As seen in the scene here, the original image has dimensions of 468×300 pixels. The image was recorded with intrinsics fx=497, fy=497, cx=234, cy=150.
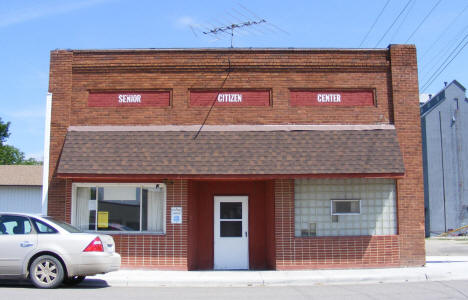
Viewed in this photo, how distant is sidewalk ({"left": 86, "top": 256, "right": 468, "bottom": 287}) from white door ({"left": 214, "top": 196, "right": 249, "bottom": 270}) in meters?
1.52

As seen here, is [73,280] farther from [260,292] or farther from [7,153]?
[7,153]

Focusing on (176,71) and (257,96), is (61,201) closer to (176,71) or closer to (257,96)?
(176,71)

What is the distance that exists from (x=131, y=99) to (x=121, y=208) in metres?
3.14

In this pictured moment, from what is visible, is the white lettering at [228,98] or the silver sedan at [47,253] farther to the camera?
the white lettering at [228,98]

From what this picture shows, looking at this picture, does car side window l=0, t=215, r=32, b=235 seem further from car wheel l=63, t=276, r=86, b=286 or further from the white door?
the white door

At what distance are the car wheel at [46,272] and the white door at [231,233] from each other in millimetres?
5514

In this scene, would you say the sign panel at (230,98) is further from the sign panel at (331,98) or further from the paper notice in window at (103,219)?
the paper notice in window at (103,219)

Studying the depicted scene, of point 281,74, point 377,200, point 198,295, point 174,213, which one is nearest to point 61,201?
point 174,213

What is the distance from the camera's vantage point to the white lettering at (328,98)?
14359 millimetres

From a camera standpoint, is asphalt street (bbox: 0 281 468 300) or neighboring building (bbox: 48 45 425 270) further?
neighboring building (bbox: 48 45 425 270)

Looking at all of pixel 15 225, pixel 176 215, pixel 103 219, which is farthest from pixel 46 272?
pixel 176 215

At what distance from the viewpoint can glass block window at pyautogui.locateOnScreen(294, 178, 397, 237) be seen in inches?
538

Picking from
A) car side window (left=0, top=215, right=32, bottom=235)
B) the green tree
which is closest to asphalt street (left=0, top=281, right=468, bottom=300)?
car side window (left=0, top=215, right=32, bottom=235)

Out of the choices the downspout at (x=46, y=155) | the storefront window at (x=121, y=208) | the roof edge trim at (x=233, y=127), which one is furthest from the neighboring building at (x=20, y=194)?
the roof edge trim at (x=233, y=127)
